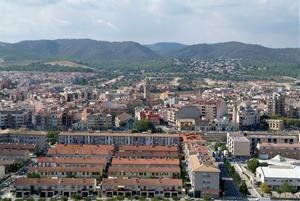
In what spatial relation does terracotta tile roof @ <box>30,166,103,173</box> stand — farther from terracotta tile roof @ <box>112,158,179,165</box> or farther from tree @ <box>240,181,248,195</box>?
tree @ <box>240,181,248,195</box>

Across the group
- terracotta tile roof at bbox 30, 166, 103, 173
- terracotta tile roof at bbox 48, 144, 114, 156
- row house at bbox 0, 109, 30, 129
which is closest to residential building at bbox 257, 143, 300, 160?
terracotta tile roof at bbox 48, 144, 114, 156

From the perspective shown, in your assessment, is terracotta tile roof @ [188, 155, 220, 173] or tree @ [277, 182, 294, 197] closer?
terracotta tile roof @ [188, 155, 220, 173]

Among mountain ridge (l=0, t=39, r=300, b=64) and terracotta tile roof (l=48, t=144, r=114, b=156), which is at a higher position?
mountain ridge (l=0, t=39, r=300, b=64)

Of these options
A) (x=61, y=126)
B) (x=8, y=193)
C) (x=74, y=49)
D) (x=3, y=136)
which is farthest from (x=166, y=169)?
(x=74, y=49)

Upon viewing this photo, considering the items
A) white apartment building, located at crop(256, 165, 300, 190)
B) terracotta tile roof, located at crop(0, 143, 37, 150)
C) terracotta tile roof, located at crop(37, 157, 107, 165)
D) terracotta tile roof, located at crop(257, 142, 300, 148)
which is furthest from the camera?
terracotta tile roof, located at crop(257, 142, 300, 148)

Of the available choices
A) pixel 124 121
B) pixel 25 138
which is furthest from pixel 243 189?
pixel 124 121

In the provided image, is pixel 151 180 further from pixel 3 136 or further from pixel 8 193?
pixel 3 136

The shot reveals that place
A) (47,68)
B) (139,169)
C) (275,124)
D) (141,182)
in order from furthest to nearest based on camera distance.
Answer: (47,68) → (275,124) → (139,169) → (141,182)

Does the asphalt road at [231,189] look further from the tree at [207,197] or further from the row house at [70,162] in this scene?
the row house at [70,162]

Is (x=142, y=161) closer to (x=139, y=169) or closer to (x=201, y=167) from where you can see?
(x=139, y=169)
